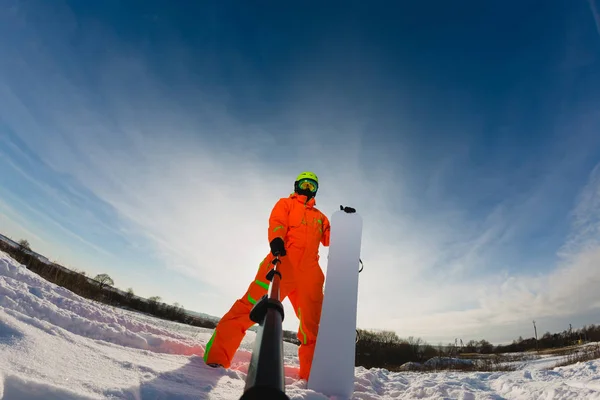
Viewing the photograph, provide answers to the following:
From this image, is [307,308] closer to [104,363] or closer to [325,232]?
[325,232]

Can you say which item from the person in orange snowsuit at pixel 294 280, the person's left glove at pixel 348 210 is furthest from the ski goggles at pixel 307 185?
the person's left glove at pixel 348 210

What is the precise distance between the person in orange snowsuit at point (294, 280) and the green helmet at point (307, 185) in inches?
2.3

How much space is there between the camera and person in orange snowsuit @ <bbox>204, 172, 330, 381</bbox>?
3.39 meters

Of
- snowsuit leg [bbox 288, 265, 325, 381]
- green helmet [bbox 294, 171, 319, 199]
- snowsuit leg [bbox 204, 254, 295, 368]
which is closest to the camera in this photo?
snowsuit leg [bbox 204, 254, 295, 368]

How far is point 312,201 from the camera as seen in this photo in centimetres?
439

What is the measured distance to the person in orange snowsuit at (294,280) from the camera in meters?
3.39

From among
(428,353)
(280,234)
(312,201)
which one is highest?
(312,201)

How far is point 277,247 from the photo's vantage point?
11.9ft

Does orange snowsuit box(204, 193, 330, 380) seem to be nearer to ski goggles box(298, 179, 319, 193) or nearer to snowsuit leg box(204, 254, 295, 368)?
snowsuit leg box(204, 254, 295, 368)

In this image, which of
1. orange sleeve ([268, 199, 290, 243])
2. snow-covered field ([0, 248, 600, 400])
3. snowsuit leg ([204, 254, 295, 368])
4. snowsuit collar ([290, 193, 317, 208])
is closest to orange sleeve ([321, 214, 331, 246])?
snowsuit collar ([290, 193, 317, 208])

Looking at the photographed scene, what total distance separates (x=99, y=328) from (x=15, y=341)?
5.36 feet

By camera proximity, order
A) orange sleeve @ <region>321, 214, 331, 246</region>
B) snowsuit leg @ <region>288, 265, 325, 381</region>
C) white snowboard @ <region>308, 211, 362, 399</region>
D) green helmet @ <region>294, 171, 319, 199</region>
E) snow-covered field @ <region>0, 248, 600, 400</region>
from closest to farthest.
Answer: snow-covered field @ <region>0, 248, 600, 400</region> → white snowboard @ <region>308, 211, 362, 399</region> → snowsuit leg @ <region>288, 265, 325, 381</region> → orange sleeve @ <region>321, 214, 331, 246</region> → green helmet @ <region>294, 171, 319, 199</region>

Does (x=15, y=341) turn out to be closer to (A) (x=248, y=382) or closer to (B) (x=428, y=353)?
(A) (x=248, y=382)

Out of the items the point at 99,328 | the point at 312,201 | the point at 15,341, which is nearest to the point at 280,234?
the point at 312,201
